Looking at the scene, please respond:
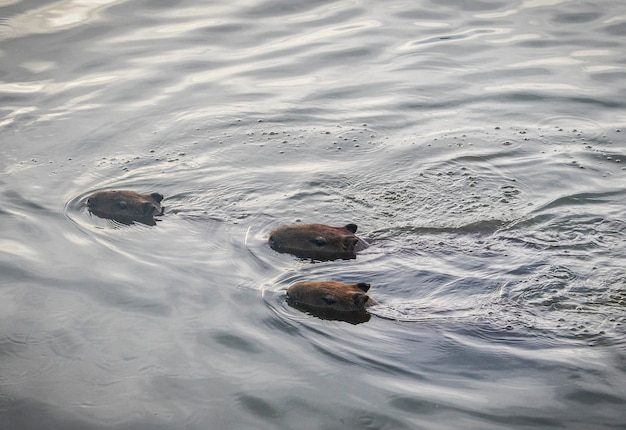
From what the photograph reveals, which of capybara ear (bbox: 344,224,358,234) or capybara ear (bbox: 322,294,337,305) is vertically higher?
capybara ear (bbox: 344,224,358,234)

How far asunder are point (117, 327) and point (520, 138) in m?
6.47

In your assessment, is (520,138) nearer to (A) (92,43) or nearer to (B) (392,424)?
(B) (392,424)

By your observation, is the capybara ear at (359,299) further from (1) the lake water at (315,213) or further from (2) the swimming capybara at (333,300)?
(1) the lake water at (315,213)

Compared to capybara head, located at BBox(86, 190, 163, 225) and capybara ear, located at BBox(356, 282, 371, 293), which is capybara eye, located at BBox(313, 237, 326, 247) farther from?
capybara head, located at BBox(86, 190, 163, 225)

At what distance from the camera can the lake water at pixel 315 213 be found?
6.70m

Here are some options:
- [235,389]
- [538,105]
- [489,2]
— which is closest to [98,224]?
[235,389]

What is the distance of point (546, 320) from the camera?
24.9ft

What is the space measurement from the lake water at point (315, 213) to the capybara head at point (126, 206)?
6.2 inches

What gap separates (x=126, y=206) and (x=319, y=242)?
234 cm

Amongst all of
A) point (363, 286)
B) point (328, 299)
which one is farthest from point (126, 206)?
point (363, 286)

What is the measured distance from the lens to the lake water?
6698mm

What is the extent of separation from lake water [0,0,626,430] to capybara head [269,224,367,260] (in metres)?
0.15

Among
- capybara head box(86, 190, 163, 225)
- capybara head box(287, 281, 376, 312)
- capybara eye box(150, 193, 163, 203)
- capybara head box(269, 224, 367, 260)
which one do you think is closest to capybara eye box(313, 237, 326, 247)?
capybara head box(269, 224, 367, 260)

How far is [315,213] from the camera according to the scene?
9.93 metres
